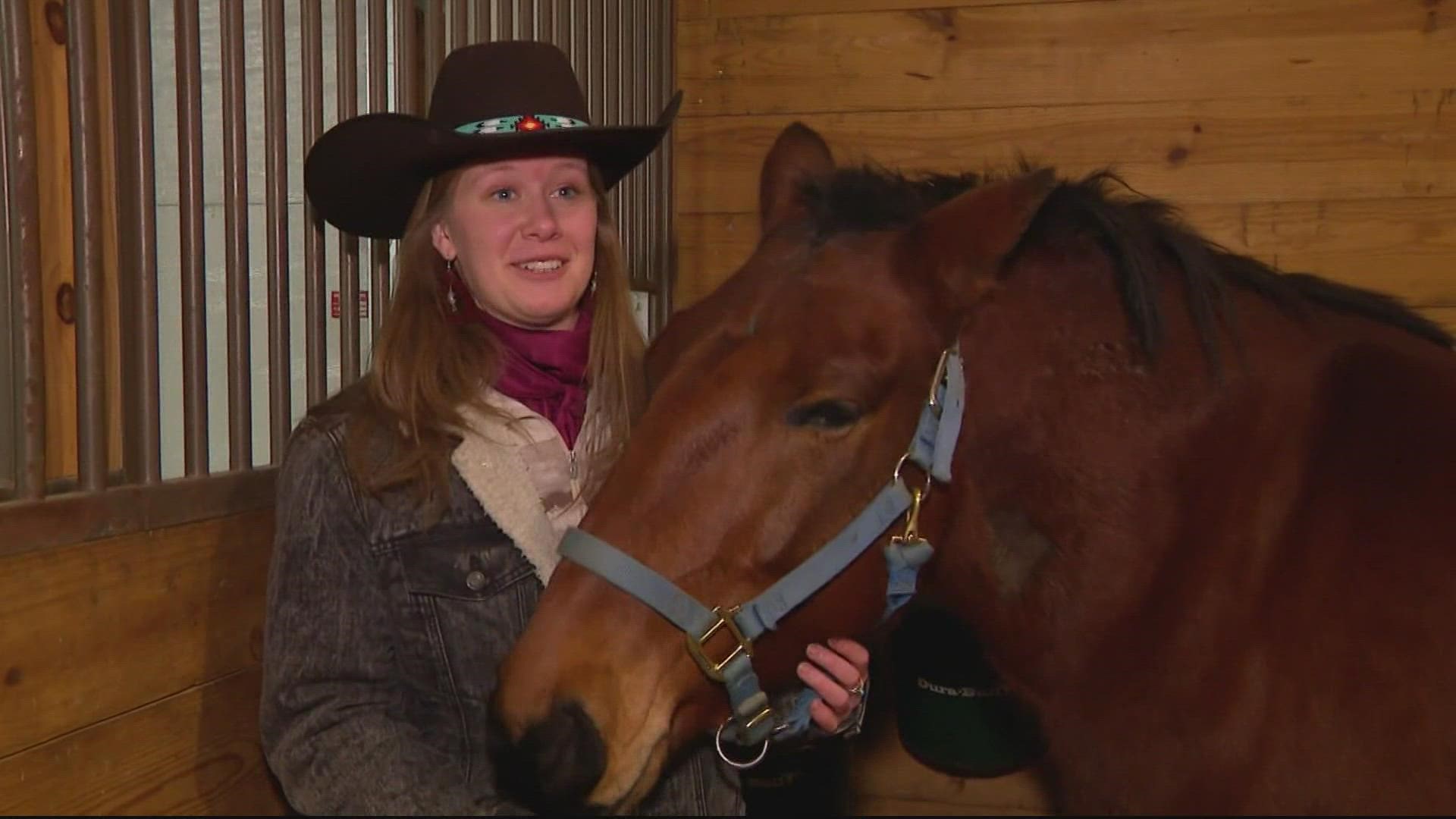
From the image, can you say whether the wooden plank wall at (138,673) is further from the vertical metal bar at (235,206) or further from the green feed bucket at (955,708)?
the green feed bucket at (955,708)

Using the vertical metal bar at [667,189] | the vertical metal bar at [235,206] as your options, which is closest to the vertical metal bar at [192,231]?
the vertical metal bar at [235,206]

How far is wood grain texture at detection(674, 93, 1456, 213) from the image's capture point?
1.95 m

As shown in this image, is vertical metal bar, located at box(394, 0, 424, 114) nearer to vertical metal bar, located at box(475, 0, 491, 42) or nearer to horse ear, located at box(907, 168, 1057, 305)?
vertical metal bar, located at box(475, 0, 491, 42)

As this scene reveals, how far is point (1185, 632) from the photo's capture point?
38.8 inches

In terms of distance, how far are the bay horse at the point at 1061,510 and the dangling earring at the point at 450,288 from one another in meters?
0.35

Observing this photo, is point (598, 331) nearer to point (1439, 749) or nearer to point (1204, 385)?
point (1204, 385)

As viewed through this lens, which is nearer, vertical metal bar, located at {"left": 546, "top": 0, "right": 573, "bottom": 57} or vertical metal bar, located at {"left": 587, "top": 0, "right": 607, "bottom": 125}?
vertical metal bar, located at {"left": 546, "top": 0, "right": 573, "bottom": 57}

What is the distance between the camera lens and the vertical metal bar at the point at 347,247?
4.56 feet

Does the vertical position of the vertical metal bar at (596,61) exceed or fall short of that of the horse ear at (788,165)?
it exceeds it

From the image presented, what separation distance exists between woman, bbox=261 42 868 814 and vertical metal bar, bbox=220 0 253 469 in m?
0.08

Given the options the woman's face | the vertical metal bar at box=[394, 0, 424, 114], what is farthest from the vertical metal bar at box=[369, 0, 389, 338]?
the woman's face

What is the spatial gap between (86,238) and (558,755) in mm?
643

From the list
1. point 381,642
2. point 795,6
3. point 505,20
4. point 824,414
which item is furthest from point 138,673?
point 795,6

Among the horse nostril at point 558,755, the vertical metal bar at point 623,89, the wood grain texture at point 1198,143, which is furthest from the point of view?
the vertical metal bar at point 623,89
